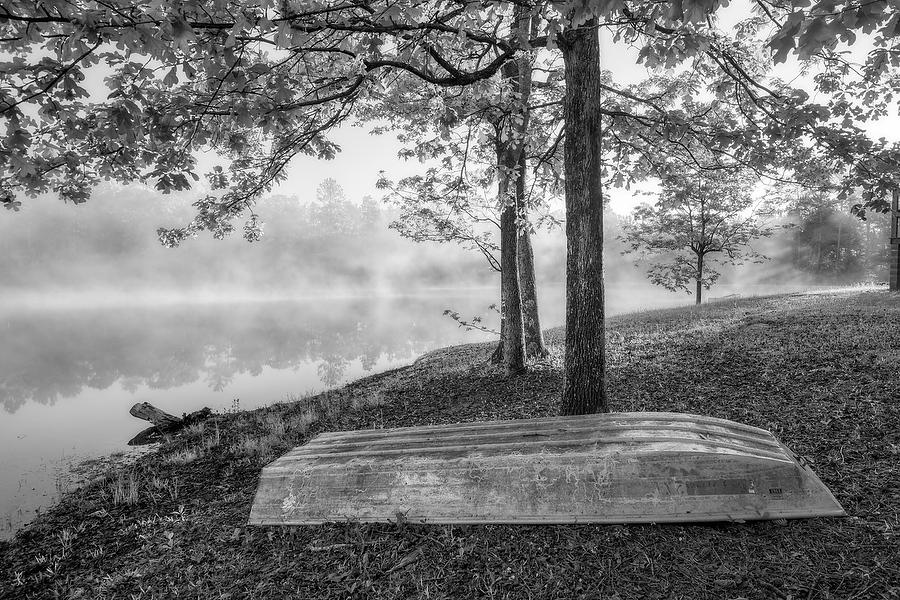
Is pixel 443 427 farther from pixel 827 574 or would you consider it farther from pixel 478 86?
pixel 478 86

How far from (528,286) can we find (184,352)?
62.7ft

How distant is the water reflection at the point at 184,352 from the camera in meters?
14.7

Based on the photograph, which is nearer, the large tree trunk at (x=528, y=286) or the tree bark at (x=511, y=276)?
the tree bark at (x=511, y=276)

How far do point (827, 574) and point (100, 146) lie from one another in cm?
772

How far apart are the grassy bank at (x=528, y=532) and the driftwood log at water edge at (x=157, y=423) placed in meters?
1.13

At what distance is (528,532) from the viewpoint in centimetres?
309

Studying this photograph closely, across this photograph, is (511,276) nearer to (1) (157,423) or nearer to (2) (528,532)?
(2) (528,532)

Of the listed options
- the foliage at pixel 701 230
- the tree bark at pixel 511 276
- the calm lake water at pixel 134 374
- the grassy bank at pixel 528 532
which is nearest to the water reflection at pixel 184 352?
the calm lake water at pixel 134 374

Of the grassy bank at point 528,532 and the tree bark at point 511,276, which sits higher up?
the tree bark at point 511,276

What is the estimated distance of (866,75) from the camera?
5637 mm

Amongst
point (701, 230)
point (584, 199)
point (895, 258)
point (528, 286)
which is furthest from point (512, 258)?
point (895, 258)

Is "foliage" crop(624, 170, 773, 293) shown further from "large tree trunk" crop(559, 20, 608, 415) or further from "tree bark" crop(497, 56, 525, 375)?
"large tree trunk" crop(559, 20, 608, 415)

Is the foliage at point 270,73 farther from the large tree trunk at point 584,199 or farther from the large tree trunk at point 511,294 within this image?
the large tree trunk at point 511,294

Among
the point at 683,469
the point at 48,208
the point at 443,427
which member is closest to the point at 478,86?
the point at 443,427
